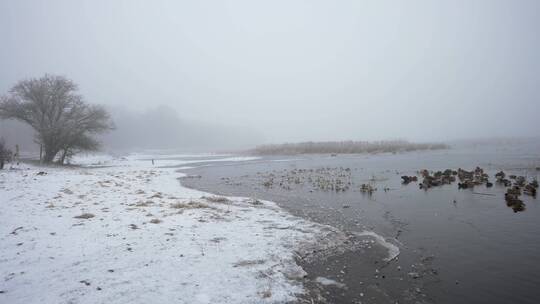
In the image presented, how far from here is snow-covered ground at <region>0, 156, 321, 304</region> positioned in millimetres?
6281

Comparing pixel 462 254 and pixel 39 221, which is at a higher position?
pixel 39 221

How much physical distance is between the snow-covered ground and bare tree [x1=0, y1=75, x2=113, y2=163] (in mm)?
23564

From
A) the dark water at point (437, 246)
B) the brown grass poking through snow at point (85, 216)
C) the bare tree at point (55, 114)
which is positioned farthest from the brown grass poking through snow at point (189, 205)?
the bare tree at point (55, 114)

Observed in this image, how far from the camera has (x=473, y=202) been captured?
15.4 m

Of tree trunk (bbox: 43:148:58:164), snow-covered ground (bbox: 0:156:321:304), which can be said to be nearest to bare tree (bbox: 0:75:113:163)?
tree trunk (bbox: 43:148:58:164)

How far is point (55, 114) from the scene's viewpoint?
39.6m

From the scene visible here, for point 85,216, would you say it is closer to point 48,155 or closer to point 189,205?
point 189,205

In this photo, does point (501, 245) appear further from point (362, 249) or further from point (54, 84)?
point (54, 84)

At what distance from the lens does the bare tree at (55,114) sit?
1369 inches

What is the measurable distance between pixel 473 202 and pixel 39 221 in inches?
762

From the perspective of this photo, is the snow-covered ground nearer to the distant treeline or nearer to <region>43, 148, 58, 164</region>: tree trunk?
<region>43, 148, 58, 164</region>: tree trunk

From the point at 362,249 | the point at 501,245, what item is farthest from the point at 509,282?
the point at 362,249

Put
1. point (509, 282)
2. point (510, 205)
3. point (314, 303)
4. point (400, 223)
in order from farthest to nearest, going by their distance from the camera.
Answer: point (510, 205), point (400, 223), point (509, 282), point (314, 303)

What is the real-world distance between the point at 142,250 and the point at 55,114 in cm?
4073
